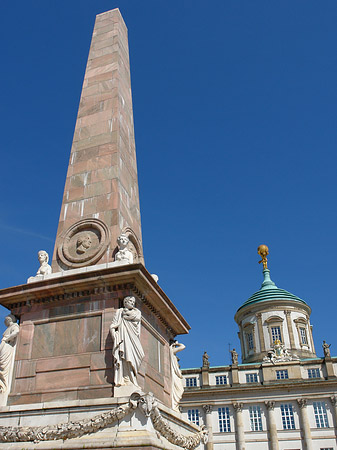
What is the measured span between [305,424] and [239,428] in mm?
7092

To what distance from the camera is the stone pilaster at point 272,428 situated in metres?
48.8

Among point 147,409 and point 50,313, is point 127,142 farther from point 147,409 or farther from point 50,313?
point 147,409

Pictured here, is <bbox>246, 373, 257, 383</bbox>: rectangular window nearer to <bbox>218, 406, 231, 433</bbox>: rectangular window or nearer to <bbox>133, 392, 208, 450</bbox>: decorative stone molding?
<bbox>218, 406, 231, 433</bbox>: rectangular window

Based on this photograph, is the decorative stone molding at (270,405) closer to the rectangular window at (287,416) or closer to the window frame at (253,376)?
the rectangular window at (287,416)

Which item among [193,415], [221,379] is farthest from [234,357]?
[193,415]

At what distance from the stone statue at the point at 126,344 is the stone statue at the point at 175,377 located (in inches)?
121

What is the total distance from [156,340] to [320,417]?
46.0m

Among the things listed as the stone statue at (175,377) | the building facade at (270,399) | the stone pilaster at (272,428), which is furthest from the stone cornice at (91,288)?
the stone pilaster at (272,428)

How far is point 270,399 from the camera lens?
2021 inches

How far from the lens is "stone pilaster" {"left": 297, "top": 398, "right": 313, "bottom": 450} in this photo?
4818 centimetres

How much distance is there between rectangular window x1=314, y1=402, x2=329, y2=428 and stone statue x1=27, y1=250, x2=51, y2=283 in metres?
47.3

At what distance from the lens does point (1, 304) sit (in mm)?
10438

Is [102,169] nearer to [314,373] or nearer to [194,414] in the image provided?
[194,414]

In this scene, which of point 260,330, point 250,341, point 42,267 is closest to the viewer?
point 42,267
